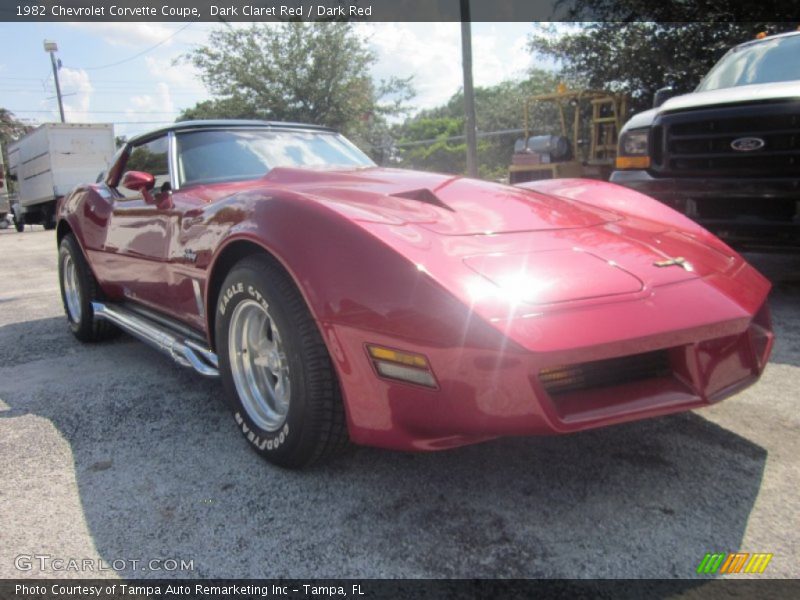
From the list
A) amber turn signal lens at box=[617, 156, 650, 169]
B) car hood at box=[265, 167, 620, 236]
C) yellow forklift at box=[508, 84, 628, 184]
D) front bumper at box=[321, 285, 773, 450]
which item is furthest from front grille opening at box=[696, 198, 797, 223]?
yellow forklift at box=[508, 84, 628, 184]

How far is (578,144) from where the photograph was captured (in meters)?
10.5

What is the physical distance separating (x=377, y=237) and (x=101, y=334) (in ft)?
9.54

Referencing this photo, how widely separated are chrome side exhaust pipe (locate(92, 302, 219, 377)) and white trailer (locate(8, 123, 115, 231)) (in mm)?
19200

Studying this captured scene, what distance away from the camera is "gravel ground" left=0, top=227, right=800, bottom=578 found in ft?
5.41

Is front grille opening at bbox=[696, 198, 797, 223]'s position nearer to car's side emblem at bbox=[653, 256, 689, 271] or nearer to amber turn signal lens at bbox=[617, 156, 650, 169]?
amber turn signal lens at bbox=[617, 156, 650, 169]

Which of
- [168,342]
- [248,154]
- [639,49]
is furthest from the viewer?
[639,49]

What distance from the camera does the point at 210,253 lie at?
2463 millimetres

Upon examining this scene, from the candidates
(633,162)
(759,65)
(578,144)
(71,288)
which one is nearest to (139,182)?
(71,288)

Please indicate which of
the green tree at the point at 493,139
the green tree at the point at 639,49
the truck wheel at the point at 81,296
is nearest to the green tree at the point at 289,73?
the green tree at the point at 493,139

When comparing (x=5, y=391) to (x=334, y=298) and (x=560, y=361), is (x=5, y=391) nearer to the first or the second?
(x=334, y=298)

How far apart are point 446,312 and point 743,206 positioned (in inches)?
128

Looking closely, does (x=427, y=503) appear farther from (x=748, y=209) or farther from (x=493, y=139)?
(x=493, y=139)

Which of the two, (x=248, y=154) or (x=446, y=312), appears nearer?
(x=446, y=312)

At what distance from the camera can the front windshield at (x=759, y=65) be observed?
4793mm
